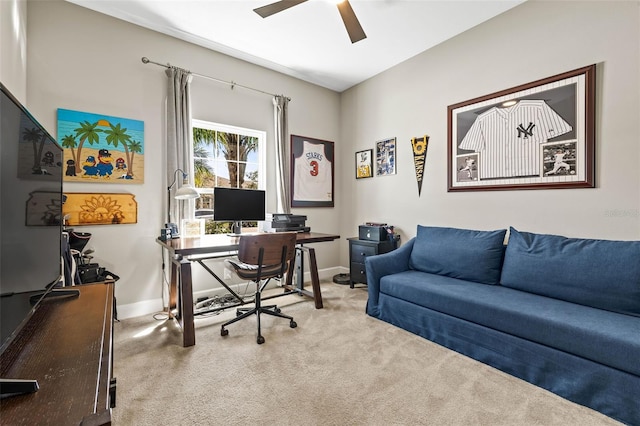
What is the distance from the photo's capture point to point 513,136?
2.67 meters

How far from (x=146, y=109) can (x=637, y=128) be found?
13.6 feet

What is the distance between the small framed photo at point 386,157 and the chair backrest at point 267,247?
6.26 feet

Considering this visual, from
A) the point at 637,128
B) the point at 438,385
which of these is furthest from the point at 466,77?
the point at 438,385

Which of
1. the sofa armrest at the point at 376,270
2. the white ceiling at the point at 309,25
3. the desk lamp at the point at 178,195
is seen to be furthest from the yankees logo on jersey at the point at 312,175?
the sofa armrest at the point at 376,270

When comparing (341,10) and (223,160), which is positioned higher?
(341,10)

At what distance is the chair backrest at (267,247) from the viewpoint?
91.3 inches

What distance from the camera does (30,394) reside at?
2.15 feet

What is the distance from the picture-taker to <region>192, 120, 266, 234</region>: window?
334 cm

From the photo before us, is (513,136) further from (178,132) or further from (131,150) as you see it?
(131,150)

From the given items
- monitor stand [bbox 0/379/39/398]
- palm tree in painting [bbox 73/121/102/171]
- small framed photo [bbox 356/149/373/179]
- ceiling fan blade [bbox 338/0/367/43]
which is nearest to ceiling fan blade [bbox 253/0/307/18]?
ceiling fan blade [bbox 338/0/367/43]

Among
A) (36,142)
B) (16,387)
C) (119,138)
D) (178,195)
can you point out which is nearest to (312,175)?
(178,195)

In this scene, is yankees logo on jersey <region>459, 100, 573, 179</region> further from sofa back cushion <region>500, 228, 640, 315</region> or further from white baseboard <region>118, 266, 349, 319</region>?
white baseboard <region>118, 266, 349, 319</region>

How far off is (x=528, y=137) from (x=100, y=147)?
392 cm

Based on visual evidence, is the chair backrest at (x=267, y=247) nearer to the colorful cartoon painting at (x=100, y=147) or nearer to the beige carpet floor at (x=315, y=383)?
the beige carpet floor at (x=315, y=383)
